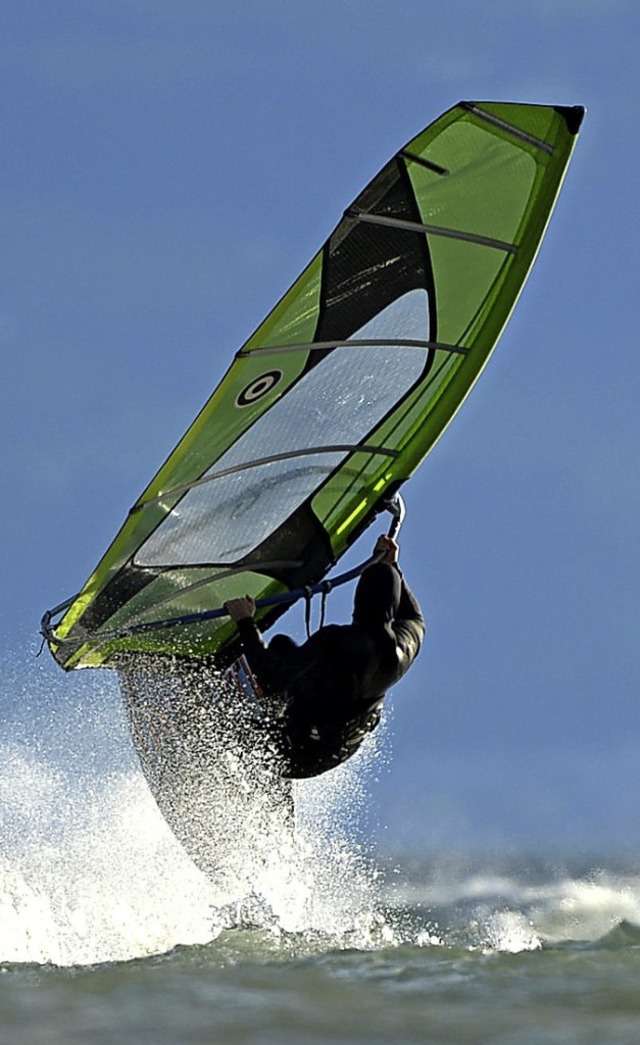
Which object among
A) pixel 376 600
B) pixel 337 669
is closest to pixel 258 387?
pixel 376 600

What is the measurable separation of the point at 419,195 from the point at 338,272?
21.9 inches

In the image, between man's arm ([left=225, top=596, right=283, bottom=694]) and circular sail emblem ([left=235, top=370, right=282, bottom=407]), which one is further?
circular sail emblem ([left=235, top=370, right=282, bottom=407])

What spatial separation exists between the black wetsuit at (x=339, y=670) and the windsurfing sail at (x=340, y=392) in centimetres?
73

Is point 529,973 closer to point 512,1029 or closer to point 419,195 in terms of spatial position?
point 512,1029

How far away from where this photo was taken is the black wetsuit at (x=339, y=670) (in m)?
7.16

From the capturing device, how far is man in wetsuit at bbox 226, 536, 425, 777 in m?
7.16

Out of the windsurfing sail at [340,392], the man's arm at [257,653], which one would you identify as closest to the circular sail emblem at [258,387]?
the windsurfing sail at [340,392]

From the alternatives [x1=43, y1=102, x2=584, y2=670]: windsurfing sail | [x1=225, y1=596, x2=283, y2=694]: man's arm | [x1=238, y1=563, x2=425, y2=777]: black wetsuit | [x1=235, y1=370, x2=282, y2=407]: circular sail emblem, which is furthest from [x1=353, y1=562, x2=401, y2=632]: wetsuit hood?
[x1=235, y1=370, x2=282, y2=407]: circular sail emblem

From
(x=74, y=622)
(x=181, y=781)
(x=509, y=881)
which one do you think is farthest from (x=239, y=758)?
(x=509, y=881)

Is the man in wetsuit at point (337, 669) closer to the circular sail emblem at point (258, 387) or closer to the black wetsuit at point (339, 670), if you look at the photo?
the black wetsuit at point (339, 670)

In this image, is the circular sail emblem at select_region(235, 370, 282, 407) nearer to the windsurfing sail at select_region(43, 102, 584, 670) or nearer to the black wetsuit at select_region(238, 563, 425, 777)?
the windsurfing sail at select_region(43, 102, 584, 670)

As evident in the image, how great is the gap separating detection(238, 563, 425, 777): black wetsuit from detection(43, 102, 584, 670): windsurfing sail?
0.73 m

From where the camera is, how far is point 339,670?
281 inches

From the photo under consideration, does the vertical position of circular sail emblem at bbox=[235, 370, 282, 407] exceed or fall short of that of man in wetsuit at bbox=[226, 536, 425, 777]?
it exceeds it
